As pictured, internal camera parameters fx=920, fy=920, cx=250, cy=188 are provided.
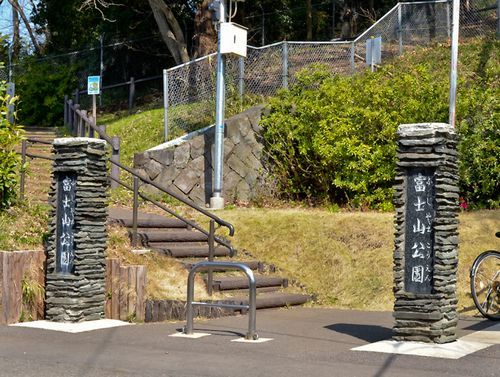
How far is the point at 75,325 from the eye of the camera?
442 inches

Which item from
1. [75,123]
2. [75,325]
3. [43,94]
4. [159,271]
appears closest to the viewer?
[75,325]

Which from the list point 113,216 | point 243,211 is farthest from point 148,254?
point 243,211

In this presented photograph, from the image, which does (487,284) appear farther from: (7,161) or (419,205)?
(7,161)

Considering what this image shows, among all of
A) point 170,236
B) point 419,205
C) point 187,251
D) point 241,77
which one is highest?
point 241,77

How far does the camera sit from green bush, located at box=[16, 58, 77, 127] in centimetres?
2866

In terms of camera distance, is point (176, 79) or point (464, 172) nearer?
point (464, 172)

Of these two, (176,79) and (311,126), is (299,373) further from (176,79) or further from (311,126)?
(176,79)

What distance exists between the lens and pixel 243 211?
16922 mm

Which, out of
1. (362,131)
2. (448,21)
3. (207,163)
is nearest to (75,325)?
(207,163)

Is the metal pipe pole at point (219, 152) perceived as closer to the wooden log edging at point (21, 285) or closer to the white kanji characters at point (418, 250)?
the wooden log edging at point (21, 285)

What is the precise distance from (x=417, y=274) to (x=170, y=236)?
18.8 ft

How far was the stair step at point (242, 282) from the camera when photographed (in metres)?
13.1

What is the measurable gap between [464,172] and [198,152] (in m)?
5.49

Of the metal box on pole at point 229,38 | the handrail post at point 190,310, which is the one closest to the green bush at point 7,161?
the handrail post at point 190,310
